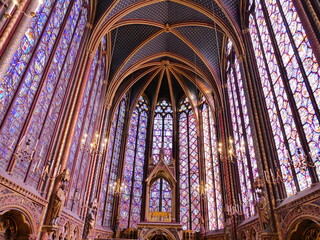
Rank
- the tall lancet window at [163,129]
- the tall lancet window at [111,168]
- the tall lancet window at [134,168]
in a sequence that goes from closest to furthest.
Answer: the tall lancet window at [111,168]
the tall lancet window at [134,168]
the tall lancet window at [163,129]

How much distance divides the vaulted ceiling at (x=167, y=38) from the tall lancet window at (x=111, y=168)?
2.25 metres

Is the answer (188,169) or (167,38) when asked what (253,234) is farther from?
(167,38)

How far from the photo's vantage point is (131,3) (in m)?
15.1

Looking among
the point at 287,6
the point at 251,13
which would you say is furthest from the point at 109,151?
the point at 287,6

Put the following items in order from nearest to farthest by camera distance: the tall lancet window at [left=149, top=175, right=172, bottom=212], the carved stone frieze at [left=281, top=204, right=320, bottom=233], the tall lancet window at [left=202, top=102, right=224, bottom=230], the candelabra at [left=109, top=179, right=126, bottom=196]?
1. the carved stone frieze at [left=281, top=204, right=320, bottom=233]
2. the tall lancet window at [left=202, top=102, right=224, bottom=230]
3. the candelabra at [left=109, top=179, right=126, bottom=196]
4. the tall lancet window at [left=149, top=175, right=172, bottom=212]

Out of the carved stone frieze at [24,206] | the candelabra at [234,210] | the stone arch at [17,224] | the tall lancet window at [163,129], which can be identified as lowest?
the stone arch at [17,224]

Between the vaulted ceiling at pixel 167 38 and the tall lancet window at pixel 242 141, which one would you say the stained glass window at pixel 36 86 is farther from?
the tall lancet window at pixel 242 141

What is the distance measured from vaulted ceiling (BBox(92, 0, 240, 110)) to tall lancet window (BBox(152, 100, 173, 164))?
101 inches

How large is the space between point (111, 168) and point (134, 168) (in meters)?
2.40

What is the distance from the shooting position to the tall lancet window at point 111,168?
17320 millimetres

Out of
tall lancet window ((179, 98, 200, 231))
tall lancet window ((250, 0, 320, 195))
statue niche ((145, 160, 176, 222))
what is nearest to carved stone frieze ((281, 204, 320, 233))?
tall lancet window ((250, 0, 320, 195))

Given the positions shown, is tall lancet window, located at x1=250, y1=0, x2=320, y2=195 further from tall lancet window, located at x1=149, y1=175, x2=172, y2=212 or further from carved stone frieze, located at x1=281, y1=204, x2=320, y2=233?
tall lancet window, located at x1=149, y1=175, x2=172, y2=212

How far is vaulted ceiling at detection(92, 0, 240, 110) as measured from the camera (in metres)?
14.9

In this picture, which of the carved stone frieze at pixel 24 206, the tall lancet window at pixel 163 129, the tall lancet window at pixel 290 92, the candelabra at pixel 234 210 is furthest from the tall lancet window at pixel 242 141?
the tall lancet window at pixel 163 129
